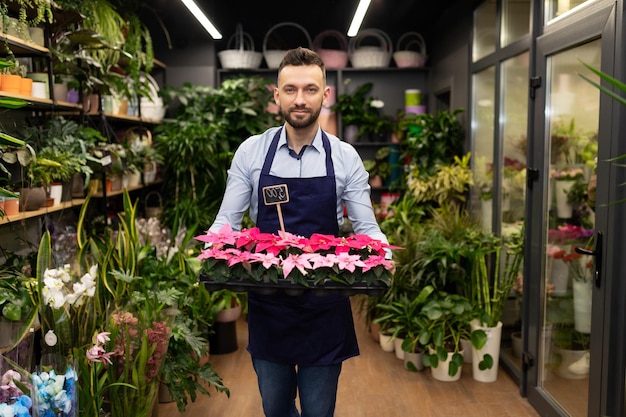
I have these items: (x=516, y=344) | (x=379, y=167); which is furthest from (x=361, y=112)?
(x=516, y=344)

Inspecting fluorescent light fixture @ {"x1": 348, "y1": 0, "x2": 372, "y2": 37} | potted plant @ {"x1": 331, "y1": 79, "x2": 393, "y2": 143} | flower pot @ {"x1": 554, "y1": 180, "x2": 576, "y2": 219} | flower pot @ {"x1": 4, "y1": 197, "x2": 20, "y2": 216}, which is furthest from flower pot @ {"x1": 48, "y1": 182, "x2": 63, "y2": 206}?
potted plant @ {"x1": 331, "y1": 79, "x2": 393, "y2": 143}

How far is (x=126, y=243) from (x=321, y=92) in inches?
67.9

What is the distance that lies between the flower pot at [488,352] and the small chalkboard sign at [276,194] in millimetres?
2324

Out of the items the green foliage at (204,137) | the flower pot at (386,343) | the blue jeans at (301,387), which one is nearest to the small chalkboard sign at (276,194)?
the blue jeans at (301,387)

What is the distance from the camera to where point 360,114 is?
679 centimetres

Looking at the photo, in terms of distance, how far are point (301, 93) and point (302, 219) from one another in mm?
442

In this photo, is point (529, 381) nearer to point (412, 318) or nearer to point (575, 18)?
point (412, 318)

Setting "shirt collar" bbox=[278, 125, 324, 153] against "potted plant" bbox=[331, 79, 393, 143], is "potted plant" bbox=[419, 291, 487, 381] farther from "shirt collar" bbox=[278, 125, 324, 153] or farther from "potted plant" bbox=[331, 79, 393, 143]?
"potted plant" bbox=[331, 79, 393, 143]

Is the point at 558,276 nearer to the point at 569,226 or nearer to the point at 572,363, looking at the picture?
the point at 569,226

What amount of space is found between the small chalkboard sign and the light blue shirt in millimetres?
84

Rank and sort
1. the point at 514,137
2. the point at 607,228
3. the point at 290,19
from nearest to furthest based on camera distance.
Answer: the point at 607,228 < the point at 514,137 < the point at 290,19

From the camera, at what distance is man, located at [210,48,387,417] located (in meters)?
2.31

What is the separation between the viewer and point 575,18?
10.3ft

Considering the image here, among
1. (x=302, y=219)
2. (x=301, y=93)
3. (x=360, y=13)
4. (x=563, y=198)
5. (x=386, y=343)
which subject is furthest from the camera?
(x=386, y=343)
